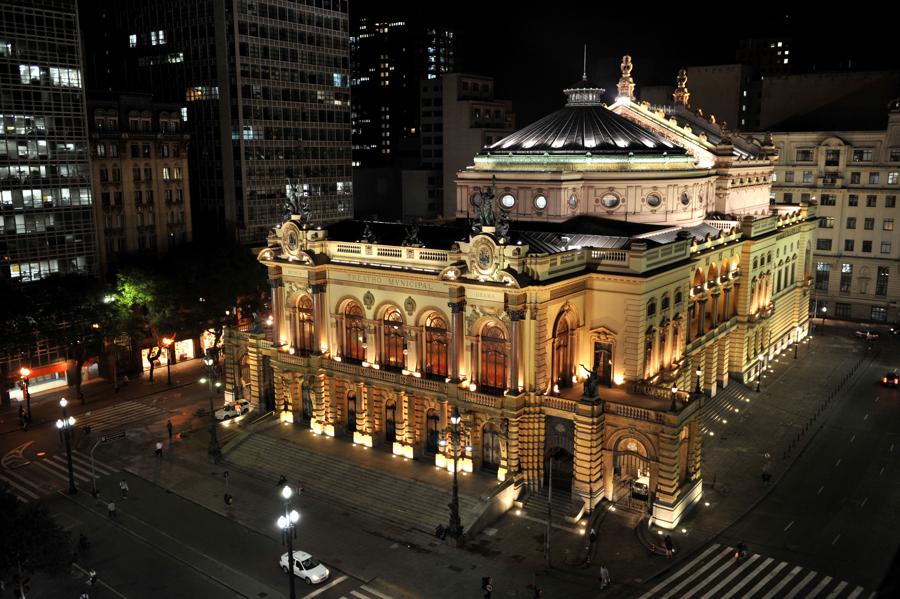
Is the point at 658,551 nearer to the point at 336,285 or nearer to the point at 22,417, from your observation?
the point at 336,285

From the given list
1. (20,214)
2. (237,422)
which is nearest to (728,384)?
(237,422)

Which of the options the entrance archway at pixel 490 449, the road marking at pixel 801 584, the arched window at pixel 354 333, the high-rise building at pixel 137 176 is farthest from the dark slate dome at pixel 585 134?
the high-rise building at pixel 137 176

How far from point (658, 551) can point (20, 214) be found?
224ft

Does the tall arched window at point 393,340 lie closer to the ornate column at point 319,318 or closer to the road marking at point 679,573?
the ornate column at point 319,318

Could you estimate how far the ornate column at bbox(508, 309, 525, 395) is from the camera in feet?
180

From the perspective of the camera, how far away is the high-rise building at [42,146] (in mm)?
78188

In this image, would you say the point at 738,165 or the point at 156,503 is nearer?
the point at 156,503

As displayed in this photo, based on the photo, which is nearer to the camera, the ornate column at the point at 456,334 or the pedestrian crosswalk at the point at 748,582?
the pedestrian crosswalk at the point at 748,582

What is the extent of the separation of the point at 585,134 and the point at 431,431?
34283 mm

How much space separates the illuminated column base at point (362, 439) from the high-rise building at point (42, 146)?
40183 mm

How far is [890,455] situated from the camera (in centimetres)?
6475

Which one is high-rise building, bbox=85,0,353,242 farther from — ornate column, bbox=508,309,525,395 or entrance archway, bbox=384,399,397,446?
ornate column, bbox=508,309,525,395

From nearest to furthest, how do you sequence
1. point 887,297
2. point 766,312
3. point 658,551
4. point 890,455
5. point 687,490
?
point 658,551, point 687,490, point 890,455, point 766,312, point 887,297

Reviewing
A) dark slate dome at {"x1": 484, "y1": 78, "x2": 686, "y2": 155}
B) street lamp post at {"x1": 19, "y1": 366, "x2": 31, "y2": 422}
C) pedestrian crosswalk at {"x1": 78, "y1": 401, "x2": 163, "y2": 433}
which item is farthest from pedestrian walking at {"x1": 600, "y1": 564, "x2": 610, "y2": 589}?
street lamp post at {"x1": 19, "y1": 366, "x2": 31, "y2": 422}
